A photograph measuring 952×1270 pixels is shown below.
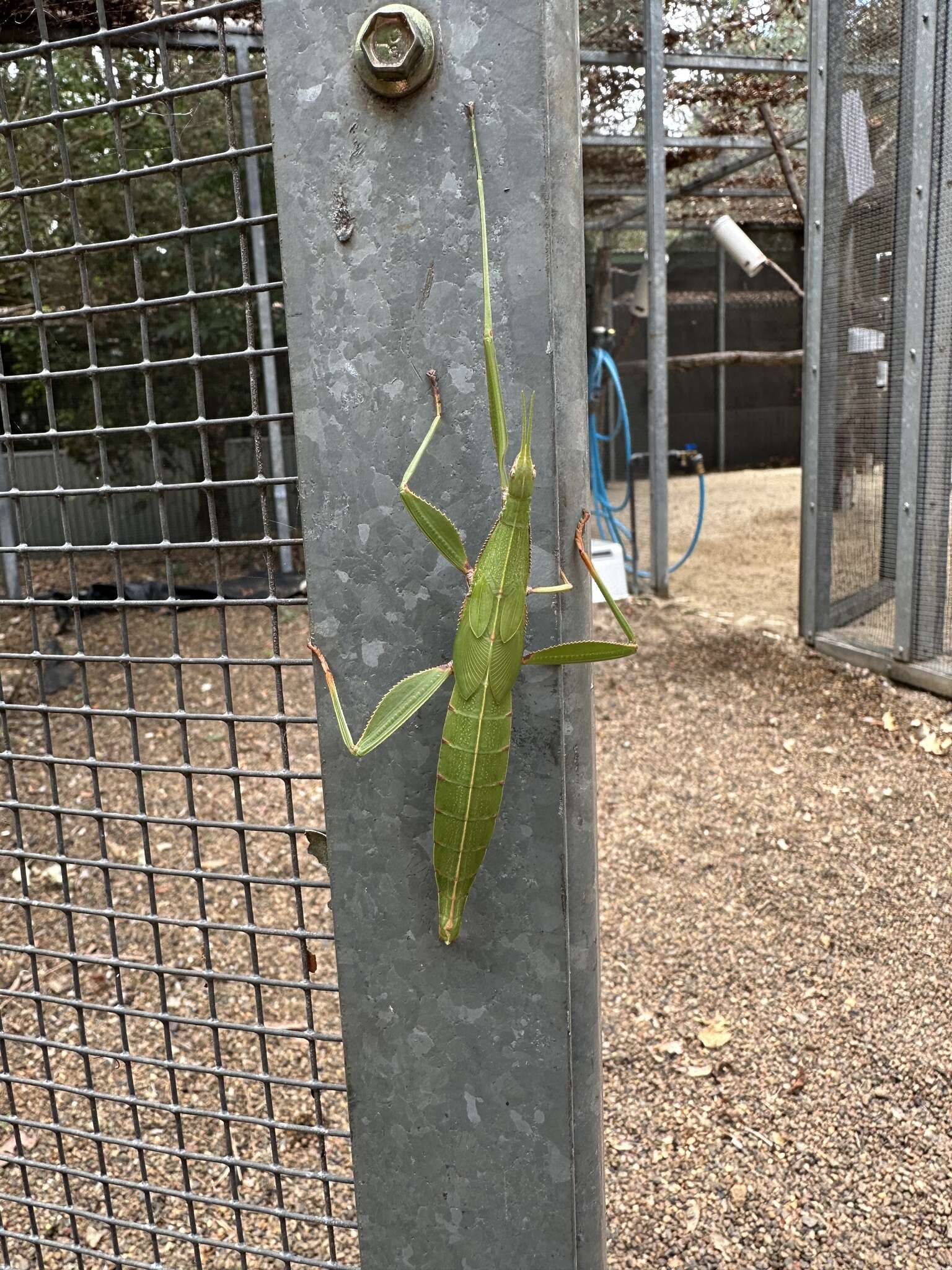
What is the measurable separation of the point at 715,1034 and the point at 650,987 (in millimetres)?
230

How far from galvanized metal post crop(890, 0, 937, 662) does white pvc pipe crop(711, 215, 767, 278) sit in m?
1.46

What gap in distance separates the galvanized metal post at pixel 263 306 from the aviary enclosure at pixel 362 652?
140 centimetres

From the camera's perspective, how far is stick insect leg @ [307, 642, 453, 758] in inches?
36.1

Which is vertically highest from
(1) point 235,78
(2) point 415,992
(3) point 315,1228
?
(1) point 235,78

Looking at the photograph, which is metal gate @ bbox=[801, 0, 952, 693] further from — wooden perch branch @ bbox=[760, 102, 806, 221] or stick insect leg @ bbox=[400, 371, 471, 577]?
stick insect leg @ bbox=[400, 371, 471, 577]

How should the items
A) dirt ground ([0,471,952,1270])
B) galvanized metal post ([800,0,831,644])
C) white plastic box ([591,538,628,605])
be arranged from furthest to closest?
white plastic box ([591,538,628,605]), galvanized metal post ([800,0,831,644]), dirt ground ([0,471,952,1270])

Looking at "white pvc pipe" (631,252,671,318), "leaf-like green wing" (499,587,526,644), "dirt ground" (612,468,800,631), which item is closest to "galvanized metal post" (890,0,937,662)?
"dirt ground" (612,468,800,631)

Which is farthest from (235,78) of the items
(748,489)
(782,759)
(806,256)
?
(748,489)

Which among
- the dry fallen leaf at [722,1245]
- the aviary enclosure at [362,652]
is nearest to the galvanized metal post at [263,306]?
the aviary enclosure at [362,652]

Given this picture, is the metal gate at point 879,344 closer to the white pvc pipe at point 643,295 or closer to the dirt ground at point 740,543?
the dirt ground at point 740,543

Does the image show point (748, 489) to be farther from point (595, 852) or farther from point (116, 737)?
point (595, 852)

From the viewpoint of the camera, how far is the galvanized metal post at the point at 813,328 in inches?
171

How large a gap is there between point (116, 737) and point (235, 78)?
155 inches

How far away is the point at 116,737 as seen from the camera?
447 cm
